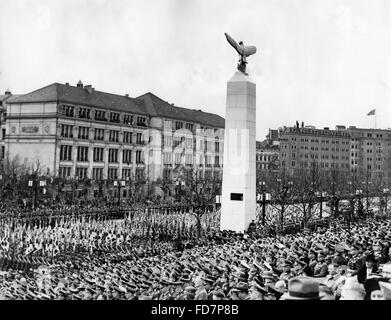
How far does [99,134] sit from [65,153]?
706 centimetres

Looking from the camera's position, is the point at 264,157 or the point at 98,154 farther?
the point at 264,157

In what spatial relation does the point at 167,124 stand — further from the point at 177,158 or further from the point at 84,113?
the point at 84,113

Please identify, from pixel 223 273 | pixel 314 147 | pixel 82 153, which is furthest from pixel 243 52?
pixel 314 147

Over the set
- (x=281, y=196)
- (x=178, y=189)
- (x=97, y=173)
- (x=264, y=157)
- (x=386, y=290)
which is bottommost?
(x=386, y=290)

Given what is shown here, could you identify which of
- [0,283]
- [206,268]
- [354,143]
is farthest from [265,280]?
[354,143]

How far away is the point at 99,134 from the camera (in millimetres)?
68062

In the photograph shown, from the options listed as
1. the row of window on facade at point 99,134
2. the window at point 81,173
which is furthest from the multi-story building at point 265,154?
the window at point 81,173

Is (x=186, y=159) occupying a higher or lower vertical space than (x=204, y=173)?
higher

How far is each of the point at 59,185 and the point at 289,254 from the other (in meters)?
43.4

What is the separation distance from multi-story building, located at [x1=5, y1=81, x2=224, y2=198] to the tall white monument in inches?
1357

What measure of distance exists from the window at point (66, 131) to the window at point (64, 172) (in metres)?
3.78

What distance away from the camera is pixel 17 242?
26.3 m

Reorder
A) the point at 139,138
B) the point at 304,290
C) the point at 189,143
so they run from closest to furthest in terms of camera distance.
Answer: the point at 304,290
the point at 139,138
the point at 189,143

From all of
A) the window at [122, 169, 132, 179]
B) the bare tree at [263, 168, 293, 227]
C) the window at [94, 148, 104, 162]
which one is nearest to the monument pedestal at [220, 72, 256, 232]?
the bare tree at [263, 168, 293, 227]
